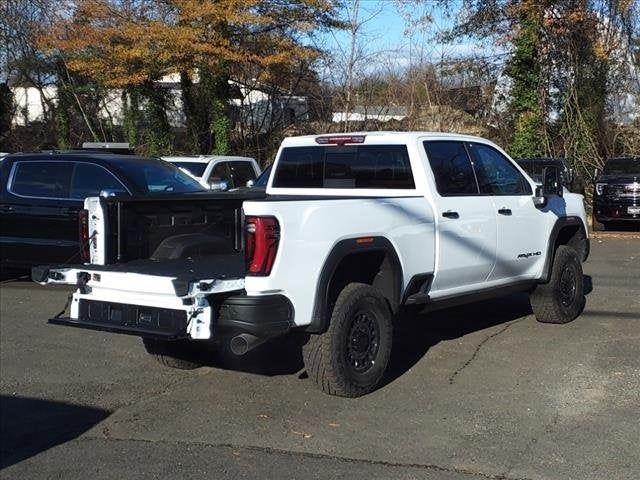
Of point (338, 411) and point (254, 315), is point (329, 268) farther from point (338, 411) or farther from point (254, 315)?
point (338, 411)

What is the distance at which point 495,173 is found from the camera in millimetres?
7289

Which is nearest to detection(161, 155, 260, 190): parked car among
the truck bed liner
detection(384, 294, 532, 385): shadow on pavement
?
detection(384, 294, 532, 385): shadow on pavement

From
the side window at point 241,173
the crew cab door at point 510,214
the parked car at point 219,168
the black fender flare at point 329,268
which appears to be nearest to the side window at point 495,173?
the crew cab door at point 510,214

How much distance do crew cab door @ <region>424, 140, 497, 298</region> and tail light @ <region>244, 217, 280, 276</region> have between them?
6.10ft

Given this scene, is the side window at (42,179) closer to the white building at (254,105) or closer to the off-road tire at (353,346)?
the off-road tire at (353,346)

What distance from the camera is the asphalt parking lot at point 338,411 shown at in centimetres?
449

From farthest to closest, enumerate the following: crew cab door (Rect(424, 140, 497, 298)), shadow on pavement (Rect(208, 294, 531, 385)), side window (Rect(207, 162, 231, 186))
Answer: side window (Rect(207, 162, 231, 186)) → shadow on pavement (Rect(208, 294, 531, 385)) → crew cab door (Rect(424, 140, 497, 298))

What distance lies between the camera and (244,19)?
2238cm

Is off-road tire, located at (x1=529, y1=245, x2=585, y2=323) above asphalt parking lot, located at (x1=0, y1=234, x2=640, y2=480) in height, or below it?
above

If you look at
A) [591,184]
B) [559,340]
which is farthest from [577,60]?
[559,340]

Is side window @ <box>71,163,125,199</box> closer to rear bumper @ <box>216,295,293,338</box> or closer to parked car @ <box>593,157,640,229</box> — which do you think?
rear bumper @ <box>216,295,293,338</box>

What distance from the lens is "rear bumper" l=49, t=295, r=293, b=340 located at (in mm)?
4863

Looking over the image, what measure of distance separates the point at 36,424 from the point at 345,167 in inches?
129

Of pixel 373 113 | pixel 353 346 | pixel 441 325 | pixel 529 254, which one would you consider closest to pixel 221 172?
pixel 441 325
